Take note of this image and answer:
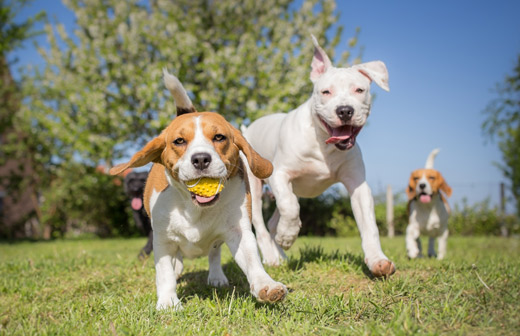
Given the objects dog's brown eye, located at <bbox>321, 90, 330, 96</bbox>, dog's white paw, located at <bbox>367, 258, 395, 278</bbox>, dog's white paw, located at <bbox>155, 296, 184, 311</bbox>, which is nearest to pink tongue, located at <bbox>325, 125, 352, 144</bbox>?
dog's brown eye, located at <bbox>321, 90, 330, 96</bbox>

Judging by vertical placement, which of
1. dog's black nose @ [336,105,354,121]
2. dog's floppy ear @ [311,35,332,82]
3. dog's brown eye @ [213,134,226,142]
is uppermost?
dog's floppy ear @ [311,35,332,82]

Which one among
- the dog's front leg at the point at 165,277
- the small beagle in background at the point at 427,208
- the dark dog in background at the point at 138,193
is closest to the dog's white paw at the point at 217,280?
the dog's front leg at the point at 165,277

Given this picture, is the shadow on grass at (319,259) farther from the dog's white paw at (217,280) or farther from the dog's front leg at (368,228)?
the dog's white paw at (217,280)

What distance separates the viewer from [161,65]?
50.2 ft

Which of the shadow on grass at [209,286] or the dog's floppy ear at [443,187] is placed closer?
the shadow on grass at [209,286]

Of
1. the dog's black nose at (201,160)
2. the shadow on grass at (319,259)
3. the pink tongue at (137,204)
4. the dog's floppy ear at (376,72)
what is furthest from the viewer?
the pink tongue at (137,204)

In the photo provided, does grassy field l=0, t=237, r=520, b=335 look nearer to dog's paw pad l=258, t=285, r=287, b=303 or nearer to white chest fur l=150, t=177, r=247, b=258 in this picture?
dog's paw pad l=258, t=285, r=287, b=303

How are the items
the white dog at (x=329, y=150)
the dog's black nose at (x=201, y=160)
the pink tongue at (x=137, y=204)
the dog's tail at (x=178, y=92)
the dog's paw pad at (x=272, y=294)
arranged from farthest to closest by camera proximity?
the pink tongue at (x=137, y=204), the white dog at (x=329, y=150), the dog's tail at (x=178, y=92), the dog's black nose at (x=201, y=160), the dog's paw pad at (x=272, y=294)

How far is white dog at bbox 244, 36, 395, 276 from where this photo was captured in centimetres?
377

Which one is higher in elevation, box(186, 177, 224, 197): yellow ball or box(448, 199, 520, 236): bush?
box(186, 177, 224, 197): yellow ball

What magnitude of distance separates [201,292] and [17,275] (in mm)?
2389

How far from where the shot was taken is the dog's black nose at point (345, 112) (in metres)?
3.67

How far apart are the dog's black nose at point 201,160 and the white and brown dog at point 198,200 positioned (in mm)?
45

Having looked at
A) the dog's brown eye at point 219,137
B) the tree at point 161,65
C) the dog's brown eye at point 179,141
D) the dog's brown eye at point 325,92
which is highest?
the tree at point 161,65
